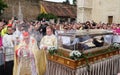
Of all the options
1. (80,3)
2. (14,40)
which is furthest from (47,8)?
(14,40)

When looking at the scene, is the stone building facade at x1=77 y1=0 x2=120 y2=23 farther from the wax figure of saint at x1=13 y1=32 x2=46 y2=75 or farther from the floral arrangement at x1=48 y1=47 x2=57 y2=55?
the wax figure of saint at x1=13 y1=32 x2=46 y2=75

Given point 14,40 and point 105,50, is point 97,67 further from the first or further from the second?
point 14,40

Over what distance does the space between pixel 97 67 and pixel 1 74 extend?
2.59 m

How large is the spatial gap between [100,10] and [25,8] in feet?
48.4

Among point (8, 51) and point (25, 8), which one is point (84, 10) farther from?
point (8, 51)

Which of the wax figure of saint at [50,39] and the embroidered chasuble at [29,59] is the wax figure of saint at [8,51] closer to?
the wax figure of saint at [50,39]

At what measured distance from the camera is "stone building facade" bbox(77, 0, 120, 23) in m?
27.6

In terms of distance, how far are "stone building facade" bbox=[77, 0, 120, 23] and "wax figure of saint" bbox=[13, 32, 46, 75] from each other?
22.8 meters

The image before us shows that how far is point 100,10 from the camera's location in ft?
95.9

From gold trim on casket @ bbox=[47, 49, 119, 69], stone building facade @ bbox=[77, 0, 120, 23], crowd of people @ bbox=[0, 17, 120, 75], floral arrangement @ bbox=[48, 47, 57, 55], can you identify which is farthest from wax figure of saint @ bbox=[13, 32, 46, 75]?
stone building facade @ bbox=[77, 0, 120, 23]

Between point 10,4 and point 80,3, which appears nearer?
point 80,3

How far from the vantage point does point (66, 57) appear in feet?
19.5

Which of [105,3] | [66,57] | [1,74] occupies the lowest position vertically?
[1,74]

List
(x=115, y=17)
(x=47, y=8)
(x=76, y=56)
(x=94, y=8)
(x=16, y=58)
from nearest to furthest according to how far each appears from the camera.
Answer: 1. (x=16, y=58)
2. (x=76, y=56)
3. (x=115, y=17)
4. (x=94, y=8)
5. (x=47, y=8)
